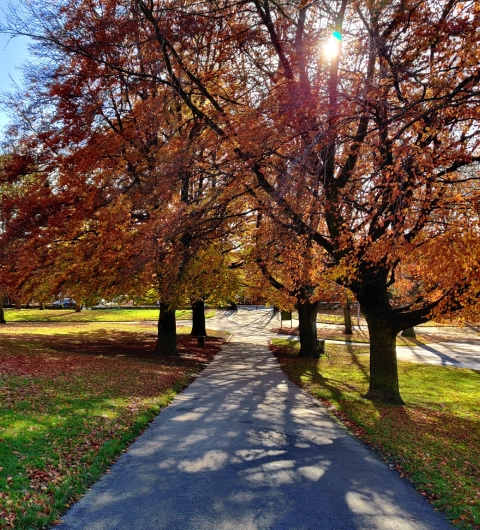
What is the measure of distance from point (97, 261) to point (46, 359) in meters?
3.34

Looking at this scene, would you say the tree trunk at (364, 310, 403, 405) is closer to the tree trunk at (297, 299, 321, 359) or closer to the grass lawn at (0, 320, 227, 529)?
the grass lawn at (0, 320, 227, 529)

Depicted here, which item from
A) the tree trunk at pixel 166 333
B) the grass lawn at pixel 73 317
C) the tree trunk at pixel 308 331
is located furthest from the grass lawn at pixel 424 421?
the grass lawn at pixel 73 317

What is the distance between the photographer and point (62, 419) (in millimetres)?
6957

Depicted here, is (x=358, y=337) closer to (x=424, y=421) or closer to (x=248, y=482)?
(x=424, y=421)

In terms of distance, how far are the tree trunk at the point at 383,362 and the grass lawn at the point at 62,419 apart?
203 inches

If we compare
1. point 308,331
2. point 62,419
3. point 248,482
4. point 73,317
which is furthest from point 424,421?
point 73,317

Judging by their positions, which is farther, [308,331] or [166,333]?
[308,331]

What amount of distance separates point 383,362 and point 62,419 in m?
7.76

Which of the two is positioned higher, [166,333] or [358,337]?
[166,333]

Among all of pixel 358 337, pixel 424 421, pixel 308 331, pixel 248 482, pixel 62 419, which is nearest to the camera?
pixel 248 482

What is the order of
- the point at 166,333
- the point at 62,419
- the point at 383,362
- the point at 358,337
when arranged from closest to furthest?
the point at 62,419
the point at 383,362
the point at 166,333
the point at 358,337

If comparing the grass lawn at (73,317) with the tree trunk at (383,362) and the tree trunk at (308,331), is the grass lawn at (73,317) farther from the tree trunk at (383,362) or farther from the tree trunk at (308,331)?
the tree trunk at (383,362)

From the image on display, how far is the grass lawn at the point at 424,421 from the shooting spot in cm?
541

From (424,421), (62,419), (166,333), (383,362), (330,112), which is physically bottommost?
(424,421)
